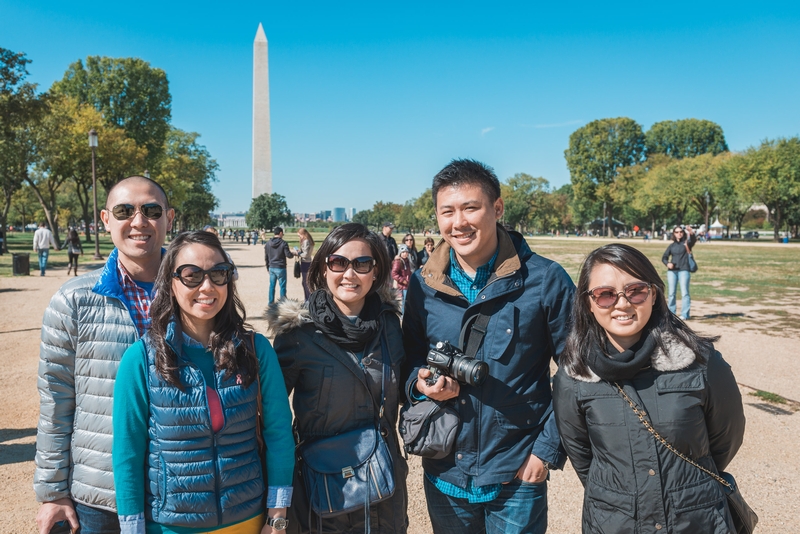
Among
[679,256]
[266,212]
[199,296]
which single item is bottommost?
[679,256]

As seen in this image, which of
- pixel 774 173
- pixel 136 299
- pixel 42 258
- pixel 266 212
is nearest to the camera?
pixel 136 299

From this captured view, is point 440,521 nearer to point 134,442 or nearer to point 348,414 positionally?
point 348,414

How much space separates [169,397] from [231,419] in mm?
241

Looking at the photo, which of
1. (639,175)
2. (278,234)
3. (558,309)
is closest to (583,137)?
(639,175)

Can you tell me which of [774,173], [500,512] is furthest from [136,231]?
[774,173]

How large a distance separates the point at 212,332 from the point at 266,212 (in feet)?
211

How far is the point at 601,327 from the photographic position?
84.3 inches

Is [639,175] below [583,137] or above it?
below

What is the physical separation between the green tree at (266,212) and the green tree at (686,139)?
182 feet

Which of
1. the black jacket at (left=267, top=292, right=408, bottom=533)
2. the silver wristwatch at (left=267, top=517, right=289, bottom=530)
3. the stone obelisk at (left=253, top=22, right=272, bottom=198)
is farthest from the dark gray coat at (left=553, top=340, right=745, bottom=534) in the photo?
the stone obelisk at (left=253, top=22, right=272, bottom=198)

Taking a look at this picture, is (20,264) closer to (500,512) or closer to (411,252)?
(411,252)

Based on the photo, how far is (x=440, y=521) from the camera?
2.40m

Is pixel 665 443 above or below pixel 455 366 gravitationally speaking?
below

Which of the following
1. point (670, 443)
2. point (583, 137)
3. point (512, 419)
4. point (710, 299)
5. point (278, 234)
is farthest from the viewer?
point (583, 137)
